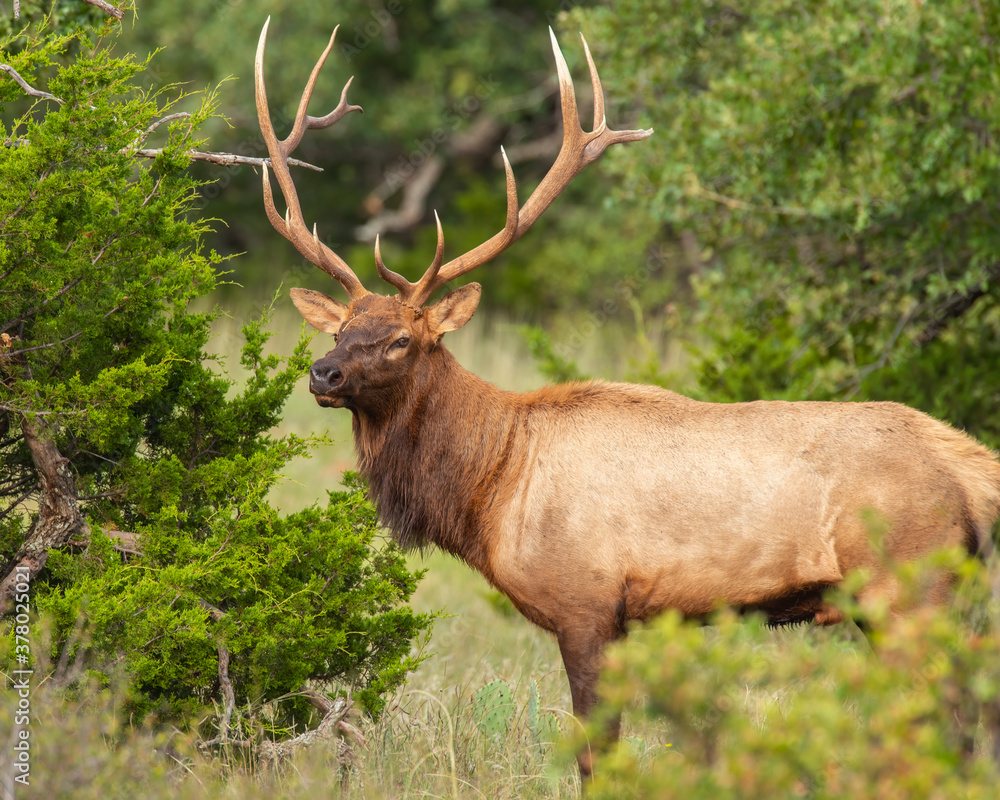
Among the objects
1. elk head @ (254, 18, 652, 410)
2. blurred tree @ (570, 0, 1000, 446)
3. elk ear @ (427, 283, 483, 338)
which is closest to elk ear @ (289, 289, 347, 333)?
elk head @ (254, 18, 652, 410)

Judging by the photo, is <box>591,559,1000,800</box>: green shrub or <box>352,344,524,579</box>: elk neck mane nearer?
<box>591,559,1000,800</box>: green shrub

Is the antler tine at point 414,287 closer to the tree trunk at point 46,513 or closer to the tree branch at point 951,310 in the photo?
the tree trunk at point 46,513

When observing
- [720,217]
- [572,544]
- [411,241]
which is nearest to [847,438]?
[572,544]

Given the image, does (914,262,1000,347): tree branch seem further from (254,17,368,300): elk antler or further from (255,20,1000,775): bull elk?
(254,17,368,300): elk antler

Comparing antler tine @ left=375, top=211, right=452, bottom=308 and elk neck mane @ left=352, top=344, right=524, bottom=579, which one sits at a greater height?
antler tine @ left=375, top=211, right=452, bottom=308

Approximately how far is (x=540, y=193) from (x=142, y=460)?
2.30 metres

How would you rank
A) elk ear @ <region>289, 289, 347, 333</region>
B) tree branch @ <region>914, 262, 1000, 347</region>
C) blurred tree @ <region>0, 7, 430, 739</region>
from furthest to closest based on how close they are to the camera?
tree branch @ <region>914, 262, 1000, 347</region>, elk ear @ <region>289, 289, 347, 333</region>, blurred tree @ <region>0, 7, 430, 739</region>

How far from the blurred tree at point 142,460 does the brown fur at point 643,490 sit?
1.27 ft

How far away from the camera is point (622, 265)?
17.3 metres

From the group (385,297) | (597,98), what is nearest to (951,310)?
(597,98)

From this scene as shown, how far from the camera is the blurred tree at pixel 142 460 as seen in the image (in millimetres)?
4086

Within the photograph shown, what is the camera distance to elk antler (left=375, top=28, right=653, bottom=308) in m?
4.83

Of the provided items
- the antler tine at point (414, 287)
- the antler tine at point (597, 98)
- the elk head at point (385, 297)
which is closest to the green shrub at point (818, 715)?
the elk head at point (385, 297)

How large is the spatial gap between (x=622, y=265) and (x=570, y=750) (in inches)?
601
